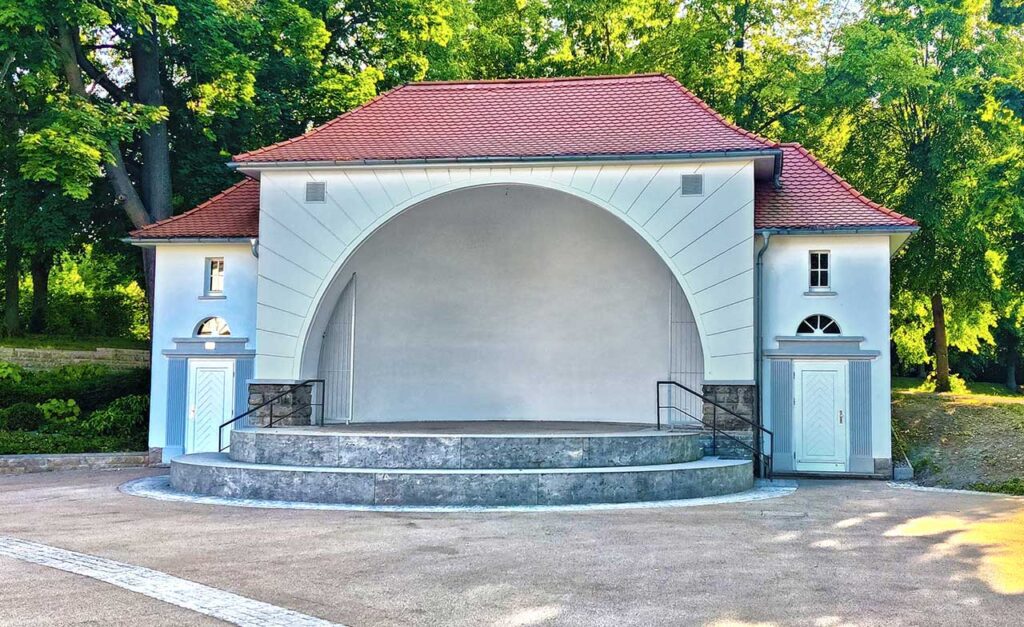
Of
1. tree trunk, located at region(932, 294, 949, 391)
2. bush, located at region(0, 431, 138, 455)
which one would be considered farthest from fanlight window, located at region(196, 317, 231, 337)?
tree trunk, located at region(932, 294, 949, 391)

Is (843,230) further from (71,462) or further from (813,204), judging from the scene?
(71,462)

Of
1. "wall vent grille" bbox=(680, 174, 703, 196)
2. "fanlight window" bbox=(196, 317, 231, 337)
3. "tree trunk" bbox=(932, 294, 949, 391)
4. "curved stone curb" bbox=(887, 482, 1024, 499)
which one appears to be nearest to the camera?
"curved stone curb" bbox=(887, 482, 1024, 499)

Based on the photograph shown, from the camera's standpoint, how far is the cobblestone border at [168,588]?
6605 mm

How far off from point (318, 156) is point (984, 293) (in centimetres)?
1669

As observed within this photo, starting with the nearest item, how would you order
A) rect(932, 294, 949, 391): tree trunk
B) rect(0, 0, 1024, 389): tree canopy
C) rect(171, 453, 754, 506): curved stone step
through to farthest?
rect(171, 453, 754, 506): curved stone step < rect(0, 0, 1024, 389): tree canopy < rect(932, 294, 949, 391): tree trunk

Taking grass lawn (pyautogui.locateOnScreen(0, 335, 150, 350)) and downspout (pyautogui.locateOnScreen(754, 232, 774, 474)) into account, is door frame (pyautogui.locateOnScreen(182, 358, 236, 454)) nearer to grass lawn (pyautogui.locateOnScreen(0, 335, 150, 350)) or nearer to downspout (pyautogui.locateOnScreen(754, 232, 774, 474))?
grass lawn (pyautogui.locateOnScreen(0, 335, 150, 350))

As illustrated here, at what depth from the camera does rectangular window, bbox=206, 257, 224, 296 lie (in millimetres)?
19453

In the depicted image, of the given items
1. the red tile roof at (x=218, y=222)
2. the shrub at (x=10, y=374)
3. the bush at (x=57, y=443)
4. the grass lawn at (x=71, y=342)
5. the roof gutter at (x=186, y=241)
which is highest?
the red tile roof at (x=218, y=222)

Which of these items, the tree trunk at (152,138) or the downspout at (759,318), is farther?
the tree trunk at (152,138)

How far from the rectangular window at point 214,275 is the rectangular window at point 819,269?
11.2 meters

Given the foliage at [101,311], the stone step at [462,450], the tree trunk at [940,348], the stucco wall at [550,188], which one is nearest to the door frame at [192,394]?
the stucco wall at [550,188]

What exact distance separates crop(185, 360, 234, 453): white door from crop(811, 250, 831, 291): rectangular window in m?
11.1

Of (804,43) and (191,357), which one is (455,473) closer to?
(191,357)

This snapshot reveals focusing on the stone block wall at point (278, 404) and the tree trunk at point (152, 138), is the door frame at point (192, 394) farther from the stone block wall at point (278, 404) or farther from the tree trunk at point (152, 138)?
the tree trunk at point (152, 138)
